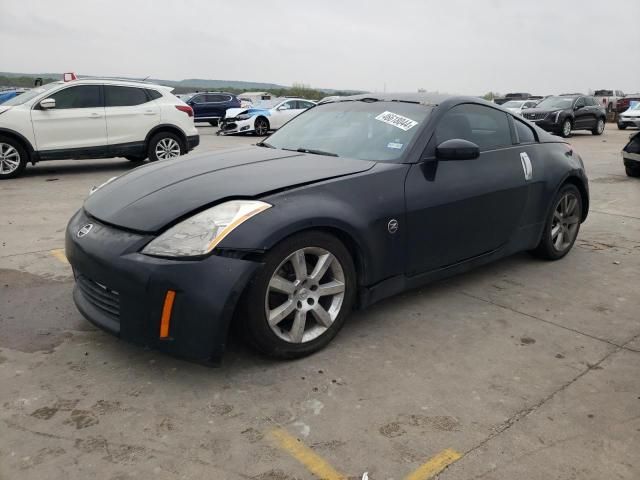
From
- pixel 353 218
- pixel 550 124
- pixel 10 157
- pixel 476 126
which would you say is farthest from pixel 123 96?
pixel 550 124

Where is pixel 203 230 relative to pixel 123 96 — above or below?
below

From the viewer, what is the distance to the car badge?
2.97m

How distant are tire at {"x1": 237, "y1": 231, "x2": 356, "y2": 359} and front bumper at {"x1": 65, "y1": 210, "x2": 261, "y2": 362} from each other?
13 cm

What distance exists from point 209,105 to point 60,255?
856 inches

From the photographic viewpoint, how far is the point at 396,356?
3.09m

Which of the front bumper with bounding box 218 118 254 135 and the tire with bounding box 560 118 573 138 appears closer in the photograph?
the front bumper with bounding box 218 118 254 135

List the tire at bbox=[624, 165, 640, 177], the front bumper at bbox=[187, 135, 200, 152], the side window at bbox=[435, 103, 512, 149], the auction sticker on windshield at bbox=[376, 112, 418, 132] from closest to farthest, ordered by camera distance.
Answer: the auction sticker on windshield at bbox=[376, 112, 418, 132] < the side window at bbox=[435, 103, 512, 149] < the tire at bbox=[624, 165, 640, 177] < the front bumper at bbox=[187, 135, 200, 152]

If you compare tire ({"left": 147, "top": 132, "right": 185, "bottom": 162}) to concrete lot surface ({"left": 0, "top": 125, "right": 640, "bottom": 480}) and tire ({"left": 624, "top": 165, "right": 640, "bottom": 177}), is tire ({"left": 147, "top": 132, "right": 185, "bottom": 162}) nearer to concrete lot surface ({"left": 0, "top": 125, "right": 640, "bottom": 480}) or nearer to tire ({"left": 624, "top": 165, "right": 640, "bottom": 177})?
concrete lot surface ({"left": 0, "top": 125, "right": 640, "bottom": 480})

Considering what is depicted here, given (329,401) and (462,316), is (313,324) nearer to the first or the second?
(329,401)

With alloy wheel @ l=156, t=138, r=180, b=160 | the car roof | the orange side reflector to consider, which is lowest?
alloy wheel @ l=156, t=138, r=180, b=160

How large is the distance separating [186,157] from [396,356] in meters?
1.94

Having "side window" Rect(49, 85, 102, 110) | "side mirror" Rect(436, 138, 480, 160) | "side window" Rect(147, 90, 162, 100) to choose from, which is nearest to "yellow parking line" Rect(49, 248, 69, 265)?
"side mirror" Rect(436, 138, 480, 160)

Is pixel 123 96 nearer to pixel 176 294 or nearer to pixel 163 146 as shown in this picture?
pixel 163 146

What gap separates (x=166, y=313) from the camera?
8.50 feet
